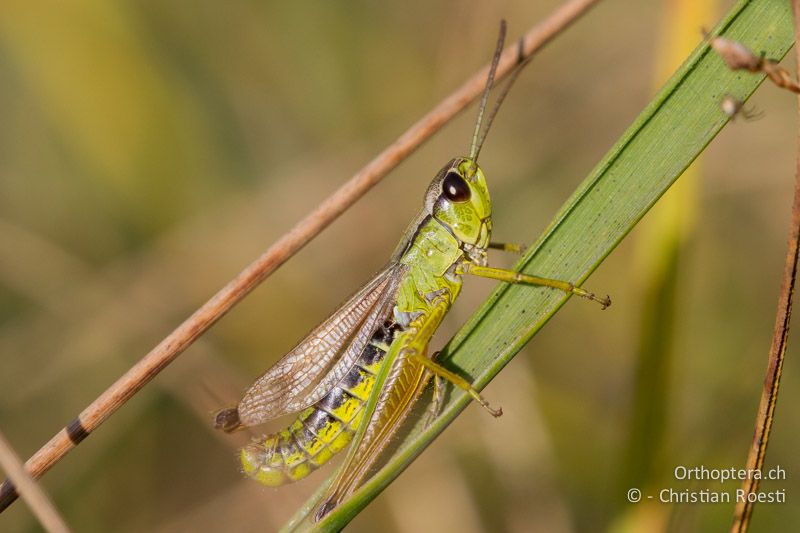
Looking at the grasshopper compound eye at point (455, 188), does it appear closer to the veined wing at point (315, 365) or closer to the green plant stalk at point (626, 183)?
the veined wing at point (315, 365)

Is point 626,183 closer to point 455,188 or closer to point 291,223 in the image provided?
point 455,188

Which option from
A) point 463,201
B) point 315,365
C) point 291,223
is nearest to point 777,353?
point 463,201

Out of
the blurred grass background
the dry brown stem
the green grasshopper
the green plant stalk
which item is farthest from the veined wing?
the dry brown stem

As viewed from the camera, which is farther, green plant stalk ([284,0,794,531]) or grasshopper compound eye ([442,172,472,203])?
grasshopper compound eye ([442,172,472,203])

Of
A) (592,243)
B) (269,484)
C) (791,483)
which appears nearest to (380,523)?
(269,484)

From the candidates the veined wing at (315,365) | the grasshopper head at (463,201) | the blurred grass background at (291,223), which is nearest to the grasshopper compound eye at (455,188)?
the grasshopper head at (463,201)

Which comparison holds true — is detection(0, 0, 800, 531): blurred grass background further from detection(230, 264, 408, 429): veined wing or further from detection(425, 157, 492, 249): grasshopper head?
detection(425, 157, 492, 249): grasshopper head
